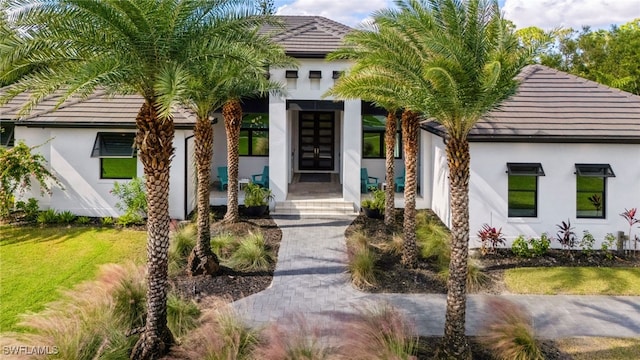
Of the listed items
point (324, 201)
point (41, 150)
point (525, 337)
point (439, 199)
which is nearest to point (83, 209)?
point (41, 150)

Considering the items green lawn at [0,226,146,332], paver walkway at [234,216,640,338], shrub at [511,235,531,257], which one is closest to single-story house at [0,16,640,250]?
shrub at [511,235,531,257]

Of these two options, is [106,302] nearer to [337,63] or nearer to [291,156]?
[337,63]

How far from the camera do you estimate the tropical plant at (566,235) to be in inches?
601

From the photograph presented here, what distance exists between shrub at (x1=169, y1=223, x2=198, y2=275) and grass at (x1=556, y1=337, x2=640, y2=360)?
899 centimetres

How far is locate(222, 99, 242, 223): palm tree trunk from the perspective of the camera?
695 inches

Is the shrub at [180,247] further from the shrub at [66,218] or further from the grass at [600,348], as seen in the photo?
the grass at [600,348]

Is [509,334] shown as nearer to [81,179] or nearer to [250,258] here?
[250,258]

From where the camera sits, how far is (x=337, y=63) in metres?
20.2

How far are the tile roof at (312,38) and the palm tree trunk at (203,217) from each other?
5787mm

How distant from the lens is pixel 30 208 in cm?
1791

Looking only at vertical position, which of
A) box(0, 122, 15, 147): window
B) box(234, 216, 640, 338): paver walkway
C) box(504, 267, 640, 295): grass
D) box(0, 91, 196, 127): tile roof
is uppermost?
box(0, 91, 196, 127): tile roof

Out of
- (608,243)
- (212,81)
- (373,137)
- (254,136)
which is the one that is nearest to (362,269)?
(212,81)

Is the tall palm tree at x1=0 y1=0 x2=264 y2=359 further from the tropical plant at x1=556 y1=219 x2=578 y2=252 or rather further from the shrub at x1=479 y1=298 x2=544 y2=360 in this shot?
the tropical plant at x1=556 y1=219 x2=578 y2=252

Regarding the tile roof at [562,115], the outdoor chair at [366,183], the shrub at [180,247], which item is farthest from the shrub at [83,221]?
the tile roof at [562,115]
